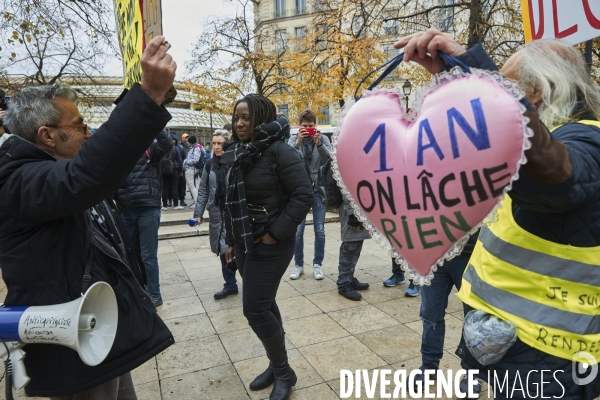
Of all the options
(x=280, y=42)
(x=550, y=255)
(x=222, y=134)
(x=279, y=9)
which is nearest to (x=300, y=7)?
(x=279, y=9)

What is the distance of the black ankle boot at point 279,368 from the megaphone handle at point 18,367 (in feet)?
4.40

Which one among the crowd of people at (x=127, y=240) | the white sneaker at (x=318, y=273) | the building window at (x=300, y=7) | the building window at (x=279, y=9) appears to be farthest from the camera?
the building window at (x=279, y=9)

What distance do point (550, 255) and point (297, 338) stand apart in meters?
2.56

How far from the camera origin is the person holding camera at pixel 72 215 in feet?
3.85

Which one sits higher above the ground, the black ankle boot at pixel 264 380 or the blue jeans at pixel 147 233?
the blue jeans at pixel 147 233

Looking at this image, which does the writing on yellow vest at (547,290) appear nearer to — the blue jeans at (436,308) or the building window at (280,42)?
the blue jeans at (436,308)

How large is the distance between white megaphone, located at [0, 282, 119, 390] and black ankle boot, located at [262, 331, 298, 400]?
1167 mm

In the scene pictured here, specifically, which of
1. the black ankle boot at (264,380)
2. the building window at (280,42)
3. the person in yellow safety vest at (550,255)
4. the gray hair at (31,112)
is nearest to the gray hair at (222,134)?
the black ankle boot at (264,380)

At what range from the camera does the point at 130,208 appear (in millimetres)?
4035

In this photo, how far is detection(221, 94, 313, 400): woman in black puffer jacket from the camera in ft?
7.93

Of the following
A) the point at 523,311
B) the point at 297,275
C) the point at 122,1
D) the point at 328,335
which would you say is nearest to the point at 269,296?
the point at 328,335

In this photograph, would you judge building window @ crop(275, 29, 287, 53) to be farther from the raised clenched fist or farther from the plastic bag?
the plastic bag

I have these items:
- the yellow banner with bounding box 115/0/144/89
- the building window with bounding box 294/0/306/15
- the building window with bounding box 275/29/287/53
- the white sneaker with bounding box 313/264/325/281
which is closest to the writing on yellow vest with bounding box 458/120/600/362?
the yellow banner with bounding box 115/0/144/89

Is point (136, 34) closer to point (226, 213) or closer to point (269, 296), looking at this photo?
point (226, 213)
